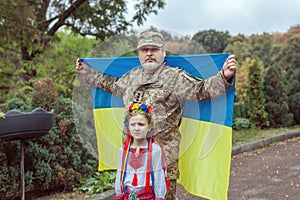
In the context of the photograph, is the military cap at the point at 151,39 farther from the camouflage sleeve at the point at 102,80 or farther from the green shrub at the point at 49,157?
the green shrub at the point at 49,157

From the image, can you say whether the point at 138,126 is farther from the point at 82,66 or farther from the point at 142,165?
the point at 82,66

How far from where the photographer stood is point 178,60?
3252 millimetres

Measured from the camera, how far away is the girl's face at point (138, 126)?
278cm

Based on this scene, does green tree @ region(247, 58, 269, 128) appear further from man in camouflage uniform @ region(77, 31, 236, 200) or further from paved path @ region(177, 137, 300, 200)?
man in camouflage uniform @ region(77, 31, 236, 200)

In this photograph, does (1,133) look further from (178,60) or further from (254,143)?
(254,143)

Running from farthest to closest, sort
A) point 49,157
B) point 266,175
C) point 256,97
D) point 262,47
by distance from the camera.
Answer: point 262,47 < point 256,97 < point 266,175 < point 49,157

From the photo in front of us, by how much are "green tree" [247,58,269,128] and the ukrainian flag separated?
7.65 m

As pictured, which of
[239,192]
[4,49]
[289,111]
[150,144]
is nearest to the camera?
[150,144]

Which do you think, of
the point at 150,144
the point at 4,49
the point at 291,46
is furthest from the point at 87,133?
the point at 291,46

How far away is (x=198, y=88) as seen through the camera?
303 centimetres

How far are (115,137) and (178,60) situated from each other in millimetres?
844

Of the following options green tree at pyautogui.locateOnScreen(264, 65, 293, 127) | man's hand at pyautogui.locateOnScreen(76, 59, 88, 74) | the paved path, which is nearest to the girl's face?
man's hand at pyautogui.locateOnScreen(76, 59, 88, 74)

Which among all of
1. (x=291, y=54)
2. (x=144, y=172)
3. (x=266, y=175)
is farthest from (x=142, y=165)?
(x=291, y=54)

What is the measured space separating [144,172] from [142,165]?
0.17ft
